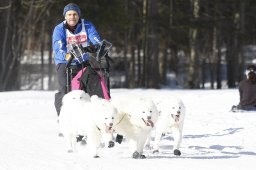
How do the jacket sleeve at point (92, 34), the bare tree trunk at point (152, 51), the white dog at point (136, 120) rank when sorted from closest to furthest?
the white dog at point (136, 120), the jacket sleeve at point (92, 34), the bare tree trunk at point (152, 51)

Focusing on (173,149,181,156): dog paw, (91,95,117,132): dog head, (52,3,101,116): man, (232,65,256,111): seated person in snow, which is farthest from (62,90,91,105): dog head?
(232,65,256,111): seated person in snow

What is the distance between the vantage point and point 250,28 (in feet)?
129

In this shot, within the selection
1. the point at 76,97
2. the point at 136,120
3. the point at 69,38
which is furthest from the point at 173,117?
the point at 69,38

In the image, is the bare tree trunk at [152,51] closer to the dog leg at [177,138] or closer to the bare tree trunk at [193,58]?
the bare tree trunk at [193,58]

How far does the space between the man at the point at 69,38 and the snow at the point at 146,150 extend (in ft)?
3.23

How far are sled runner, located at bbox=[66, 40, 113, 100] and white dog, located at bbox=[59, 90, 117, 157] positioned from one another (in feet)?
2.37

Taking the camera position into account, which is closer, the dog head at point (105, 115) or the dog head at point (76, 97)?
the dog head at point (105, 115)

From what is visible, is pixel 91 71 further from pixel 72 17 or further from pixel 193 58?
pixel 193 58

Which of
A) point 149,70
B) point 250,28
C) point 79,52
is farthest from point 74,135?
point 250,28

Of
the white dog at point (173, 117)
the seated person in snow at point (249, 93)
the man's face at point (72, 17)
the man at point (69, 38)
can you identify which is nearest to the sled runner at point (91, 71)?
the man at point (69, 38)

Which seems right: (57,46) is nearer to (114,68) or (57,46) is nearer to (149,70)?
(149,70)

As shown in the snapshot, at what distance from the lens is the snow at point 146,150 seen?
645 cm

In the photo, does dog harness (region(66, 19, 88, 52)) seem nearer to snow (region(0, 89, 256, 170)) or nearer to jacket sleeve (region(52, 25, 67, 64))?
jacket sleeve (region(52, 25, 67, 64))

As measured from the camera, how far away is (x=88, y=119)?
6.77 m
